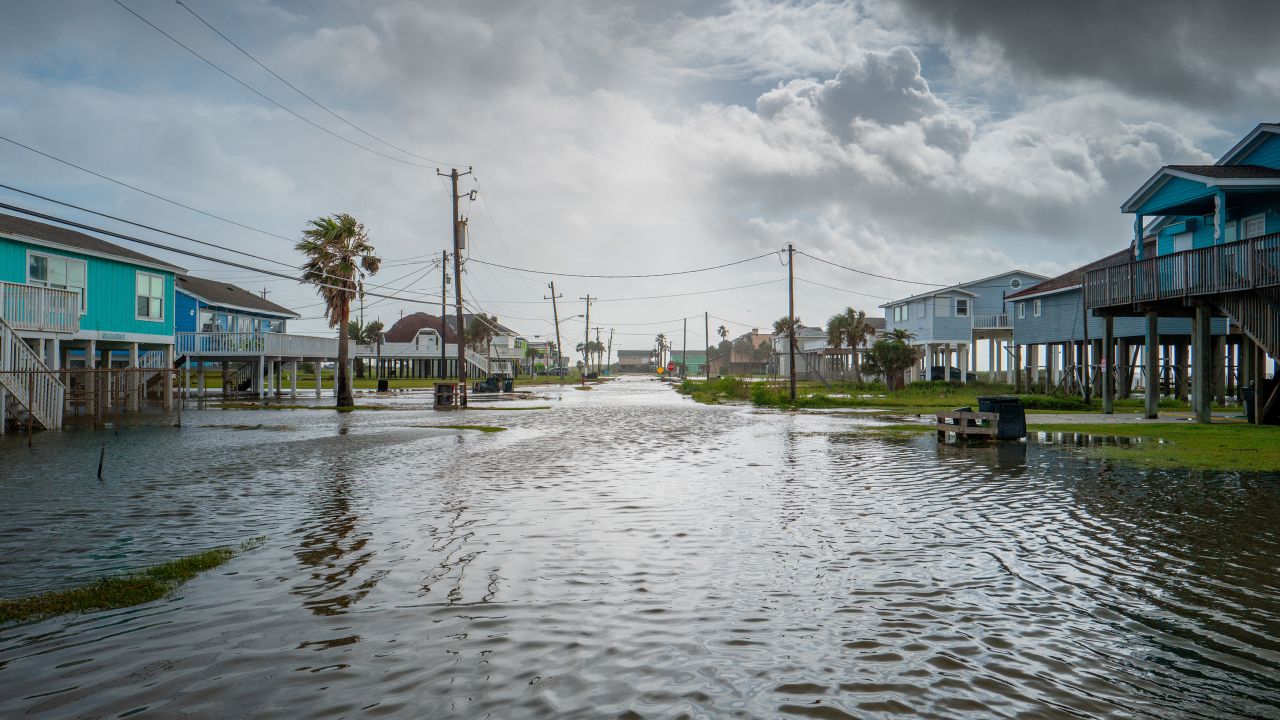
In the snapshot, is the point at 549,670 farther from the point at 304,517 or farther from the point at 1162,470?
the point at 1162,470

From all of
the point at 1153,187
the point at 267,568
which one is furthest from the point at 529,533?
the point at 1153,187

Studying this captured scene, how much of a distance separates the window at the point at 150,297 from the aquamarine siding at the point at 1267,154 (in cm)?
4451

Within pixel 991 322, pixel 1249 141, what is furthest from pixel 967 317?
pixel 1249 141

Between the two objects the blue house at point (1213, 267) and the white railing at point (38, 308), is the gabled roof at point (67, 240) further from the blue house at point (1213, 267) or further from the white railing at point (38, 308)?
the blue house at point (1213, 267)

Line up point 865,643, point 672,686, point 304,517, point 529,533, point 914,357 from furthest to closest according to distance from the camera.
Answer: point 914,357
point 304,517
point 529,533
point 865,643
point 672,686

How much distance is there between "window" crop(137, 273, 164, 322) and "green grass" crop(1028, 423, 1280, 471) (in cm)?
3695

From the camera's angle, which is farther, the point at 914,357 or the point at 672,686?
the point at 914,357

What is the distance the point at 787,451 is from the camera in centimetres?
1930

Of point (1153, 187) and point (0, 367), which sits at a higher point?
point (1153, 187)

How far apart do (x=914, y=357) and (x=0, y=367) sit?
48741 millimetres

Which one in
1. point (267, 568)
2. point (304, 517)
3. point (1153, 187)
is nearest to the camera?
point (267, 568)

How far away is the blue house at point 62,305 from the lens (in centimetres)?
2452

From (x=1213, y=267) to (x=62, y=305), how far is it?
3828 centimetres

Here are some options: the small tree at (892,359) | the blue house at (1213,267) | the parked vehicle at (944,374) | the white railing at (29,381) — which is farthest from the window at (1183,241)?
the white railing at (29,381)
